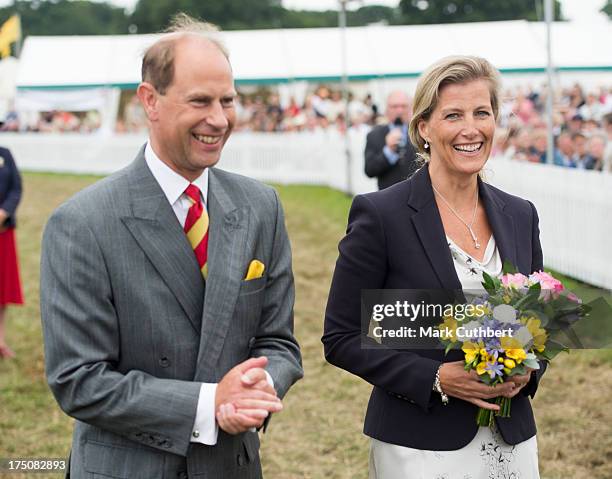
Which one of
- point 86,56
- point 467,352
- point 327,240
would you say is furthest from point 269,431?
point 86,56

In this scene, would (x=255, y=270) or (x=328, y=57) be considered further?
(x=328, y=57)

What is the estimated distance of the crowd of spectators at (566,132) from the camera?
11.4 m

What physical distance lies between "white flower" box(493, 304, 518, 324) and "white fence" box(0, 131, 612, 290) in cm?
112

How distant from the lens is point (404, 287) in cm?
300

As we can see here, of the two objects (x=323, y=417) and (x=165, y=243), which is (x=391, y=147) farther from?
(x=165, y=243)

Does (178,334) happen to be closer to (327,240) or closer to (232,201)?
(232,201)

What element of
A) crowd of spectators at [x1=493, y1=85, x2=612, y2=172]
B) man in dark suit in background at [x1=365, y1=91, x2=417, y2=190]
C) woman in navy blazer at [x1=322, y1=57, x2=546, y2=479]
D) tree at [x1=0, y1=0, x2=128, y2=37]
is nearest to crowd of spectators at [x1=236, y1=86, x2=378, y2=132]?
crowd of spectators at [x1=493, y1=85, x2=612, y2=172]

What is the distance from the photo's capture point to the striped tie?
2.54 meters

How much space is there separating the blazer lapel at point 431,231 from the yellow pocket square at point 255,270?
657mm

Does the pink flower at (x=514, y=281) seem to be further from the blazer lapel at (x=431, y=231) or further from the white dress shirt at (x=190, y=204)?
the white dress shirt at (x=190, y=204)

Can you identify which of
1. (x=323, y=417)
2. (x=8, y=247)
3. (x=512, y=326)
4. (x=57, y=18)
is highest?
(x=57, y=18)

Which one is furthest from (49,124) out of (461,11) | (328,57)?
(461,11)

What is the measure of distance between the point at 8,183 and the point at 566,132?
838 cm

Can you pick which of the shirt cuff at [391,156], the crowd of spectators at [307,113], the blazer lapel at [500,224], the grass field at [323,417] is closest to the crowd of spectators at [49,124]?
the crowd of spectators at [307,113]
